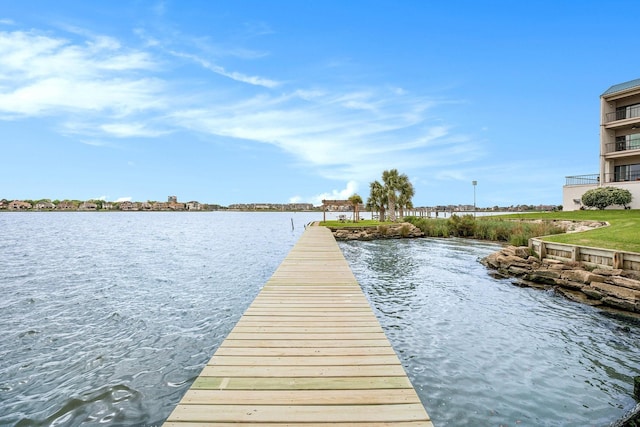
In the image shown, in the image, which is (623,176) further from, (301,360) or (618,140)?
(301,360)

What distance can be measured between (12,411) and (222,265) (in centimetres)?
1296

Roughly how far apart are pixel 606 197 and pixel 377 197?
927 inches

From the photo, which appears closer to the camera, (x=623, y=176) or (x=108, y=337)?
(x=108, y=337)

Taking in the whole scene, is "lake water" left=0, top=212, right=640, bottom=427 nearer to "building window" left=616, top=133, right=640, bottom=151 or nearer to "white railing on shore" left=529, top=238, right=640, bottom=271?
"white railing on shore" left=529, top=238, right=640, bottom=271

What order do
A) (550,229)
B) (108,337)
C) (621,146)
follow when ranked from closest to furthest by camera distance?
(108,337), (550,229), (621,146)

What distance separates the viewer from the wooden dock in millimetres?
2844

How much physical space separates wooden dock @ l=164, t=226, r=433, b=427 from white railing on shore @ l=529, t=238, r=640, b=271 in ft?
32.3

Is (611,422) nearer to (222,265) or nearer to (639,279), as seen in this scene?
(639,279)

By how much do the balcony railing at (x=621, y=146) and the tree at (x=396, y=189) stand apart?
800 inches

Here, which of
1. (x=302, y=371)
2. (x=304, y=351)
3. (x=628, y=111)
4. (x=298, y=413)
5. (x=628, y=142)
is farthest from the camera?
(x=628, y=142)

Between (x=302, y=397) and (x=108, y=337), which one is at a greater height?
(x=302, y=397)

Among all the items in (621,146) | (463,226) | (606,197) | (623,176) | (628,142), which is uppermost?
(628,142)

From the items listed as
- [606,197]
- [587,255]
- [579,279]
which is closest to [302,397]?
[579,279]

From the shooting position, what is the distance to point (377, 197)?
45062mm
